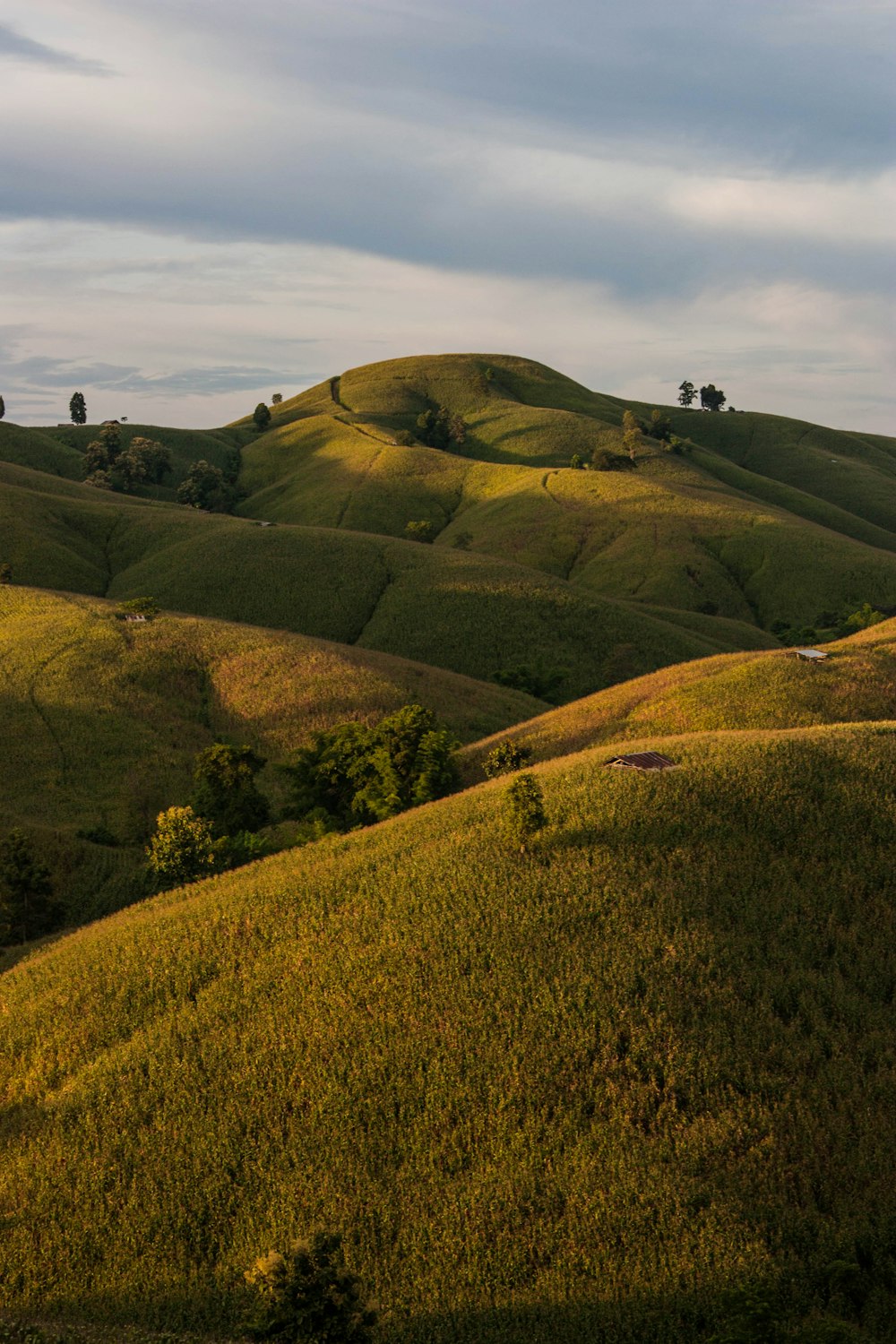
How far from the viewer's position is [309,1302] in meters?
21.1

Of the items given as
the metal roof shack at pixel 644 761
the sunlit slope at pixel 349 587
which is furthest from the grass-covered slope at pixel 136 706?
the metal roof shack at pixel 644 761

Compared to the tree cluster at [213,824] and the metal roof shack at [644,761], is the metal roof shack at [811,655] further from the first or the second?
the tree cluster at [213,824]

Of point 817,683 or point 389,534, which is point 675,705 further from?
point 389,534

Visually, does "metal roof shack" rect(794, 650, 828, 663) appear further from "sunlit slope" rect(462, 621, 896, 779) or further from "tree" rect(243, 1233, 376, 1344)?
"tree" rect(243, 1233, 376, 1344)

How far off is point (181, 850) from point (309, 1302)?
33697 millimetres

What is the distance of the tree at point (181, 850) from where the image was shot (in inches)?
2057

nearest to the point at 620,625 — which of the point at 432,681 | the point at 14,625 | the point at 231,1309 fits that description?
the point at 432,681

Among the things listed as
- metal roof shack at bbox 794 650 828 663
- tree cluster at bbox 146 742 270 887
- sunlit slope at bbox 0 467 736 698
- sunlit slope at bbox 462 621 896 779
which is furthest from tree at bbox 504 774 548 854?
sunlit slope at bbox 0 467 736 698

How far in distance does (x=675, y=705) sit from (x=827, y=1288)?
151ft

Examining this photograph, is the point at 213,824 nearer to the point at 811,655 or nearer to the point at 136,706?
the point at 136,706

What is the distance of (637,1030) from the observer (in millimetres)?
29594

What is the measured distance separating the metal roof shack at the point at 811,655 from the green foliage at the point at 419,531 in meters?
108

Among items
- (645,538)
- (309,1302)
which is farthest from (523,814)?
(645,538)

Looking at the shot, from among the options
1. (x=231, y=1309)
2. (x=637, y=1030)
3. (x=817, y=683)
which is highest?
(x=817, y=683)
